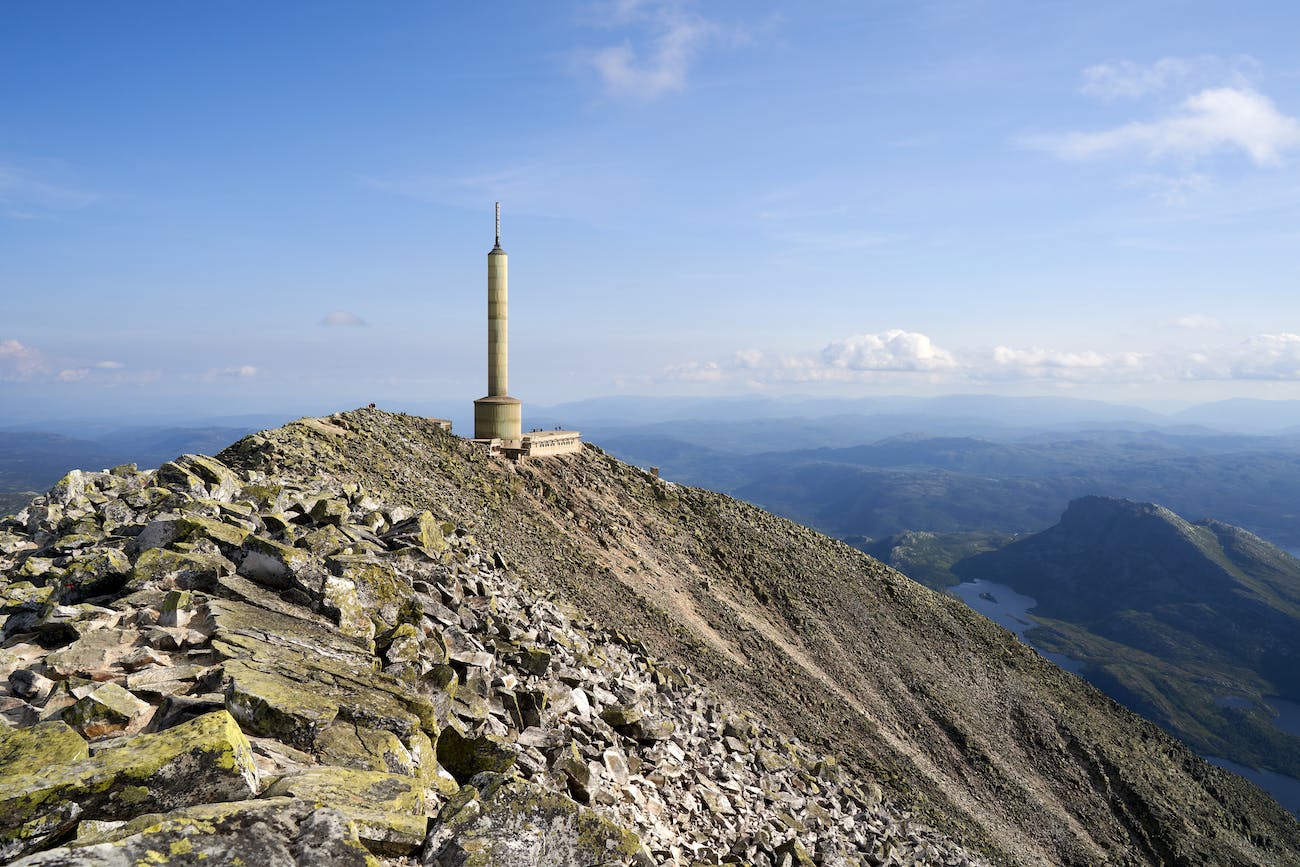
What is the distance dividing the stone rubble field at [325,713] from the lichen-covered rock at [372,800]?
0.03m

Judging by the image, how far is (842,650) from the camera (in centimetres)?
5103

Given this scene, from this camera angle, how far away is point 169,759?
6.84m

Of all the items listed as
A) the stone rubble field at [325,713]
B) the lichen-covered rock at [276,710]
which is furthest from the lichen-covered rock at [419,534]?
the lichen-covered rock at [276,710]

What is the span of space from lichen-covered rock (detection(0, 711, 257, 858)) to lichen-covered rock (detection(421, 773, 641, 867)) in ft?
6.93

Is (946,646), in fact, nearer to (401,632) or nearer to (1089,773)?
(1089,773)

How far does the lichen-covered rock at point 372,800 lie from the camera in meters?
7.00

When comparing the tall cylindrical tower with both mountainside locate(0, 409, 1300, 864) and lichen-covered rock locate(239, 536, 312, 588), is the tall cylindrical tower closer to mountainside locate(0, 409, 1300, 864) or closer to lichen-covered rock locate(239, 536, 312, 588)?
mountainside locate(0, 409, 1300, 864)

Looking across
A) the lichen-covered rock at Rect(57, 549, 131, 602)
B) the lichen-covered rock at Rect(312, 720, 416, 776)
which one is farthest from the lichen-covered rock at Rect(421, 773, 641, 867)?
the lichen-covered rock at Rect(57, 549, 131, 602)

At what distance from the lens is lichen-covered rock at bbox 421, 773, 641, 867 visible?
7445 mm

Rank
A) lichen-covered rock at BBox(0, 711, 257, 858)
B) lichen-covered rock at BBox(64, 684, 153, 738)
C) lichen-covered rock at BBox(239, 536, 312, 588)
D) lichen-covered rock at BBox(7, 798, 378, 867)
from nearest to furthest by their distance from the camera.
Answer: lichen-covered rock at BBox(7, 798, 378, 867), lichen-covered rock at BBox(0, 711, 257, 858), lichen-covered rock at BBox(64, 684, 153, 738), lichen-covered rock at BBox(239, 536, 312, 588)

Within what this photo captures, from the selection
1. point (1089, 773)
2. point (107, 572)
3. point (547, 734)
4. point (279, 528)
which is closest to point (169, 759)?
point (547, 734)

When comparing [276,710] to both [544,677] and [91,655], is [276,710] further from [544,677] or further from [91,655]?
[544,677]

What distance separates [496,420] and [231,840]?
166 feet

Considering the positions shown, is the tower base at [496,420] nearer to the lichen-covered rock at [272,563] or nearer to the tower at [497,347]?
the tower at [497,347]
